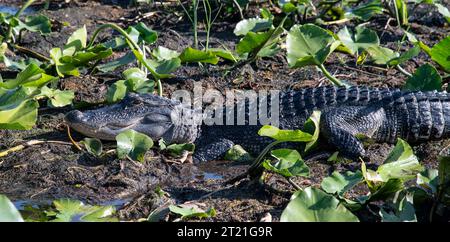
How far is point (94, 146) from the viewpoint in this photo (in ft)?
18.1

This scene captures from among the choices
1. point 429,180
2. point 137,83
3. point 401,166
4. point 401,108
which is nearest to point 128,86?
point 137,83

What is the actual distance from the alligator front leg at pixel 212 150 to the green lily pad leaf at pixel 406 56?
5.10 ft

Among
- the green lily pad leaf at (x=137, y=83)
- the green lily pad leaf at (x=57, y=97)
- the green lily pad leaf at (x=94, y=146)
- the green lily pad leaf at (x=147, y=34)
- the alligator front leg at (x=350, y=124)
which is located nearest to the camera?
the green lily pad leaf at (x=94, y=146)

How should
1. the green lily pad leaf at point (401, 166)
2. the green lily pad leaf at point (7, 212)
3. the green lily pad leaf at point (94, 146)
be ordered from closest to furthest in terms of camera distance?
the green lily pad leaf at point (7, 212) < the green lily pad leaf at point (401, 166) < the green lily pad leaf at point (94, 146)

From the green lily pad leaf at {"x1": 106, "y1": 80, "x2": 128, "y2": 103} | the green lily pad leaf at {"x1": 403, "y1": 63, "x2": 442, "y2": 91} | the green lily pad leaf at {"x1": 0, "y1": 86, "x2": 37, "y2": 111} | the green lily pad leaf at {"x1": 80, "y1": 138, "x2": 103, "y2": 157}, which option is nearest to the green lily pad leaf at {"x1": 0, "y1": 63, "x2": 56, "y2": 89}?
the green lily pad leaf at {"x1": 0, "y1": 86, "x2": 37, "y2": 111}

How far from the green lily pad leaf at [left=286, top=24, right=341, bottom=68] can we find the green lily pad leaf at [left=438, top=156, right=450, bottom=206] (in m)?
1.83

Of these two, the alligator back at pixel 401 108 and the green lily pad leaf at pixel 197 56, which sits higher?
the green lily pad leaf at pixel 197 56

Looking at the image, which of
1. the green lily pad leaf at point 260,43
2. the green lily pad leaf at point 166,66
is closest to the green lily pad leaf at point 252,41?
the green lily pad leaf at point 260,43

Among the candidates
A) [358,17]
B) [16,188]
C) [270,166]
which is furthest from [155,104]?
[358,17]

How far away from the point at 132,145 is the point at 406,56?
2402 mm

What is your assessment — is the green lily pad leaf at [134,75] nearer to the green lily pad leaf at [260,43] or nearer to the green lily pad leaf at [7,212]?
the green lily pad leaf at [260,43]

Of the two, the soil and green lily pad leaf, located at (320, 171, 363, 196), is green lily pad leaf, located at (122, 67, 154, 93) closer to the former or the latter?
the soil

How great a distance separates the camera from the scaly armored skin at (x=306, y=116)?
591 centimetres

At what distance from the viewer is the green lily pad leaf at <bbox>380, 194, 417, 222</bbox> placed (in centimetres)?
405
